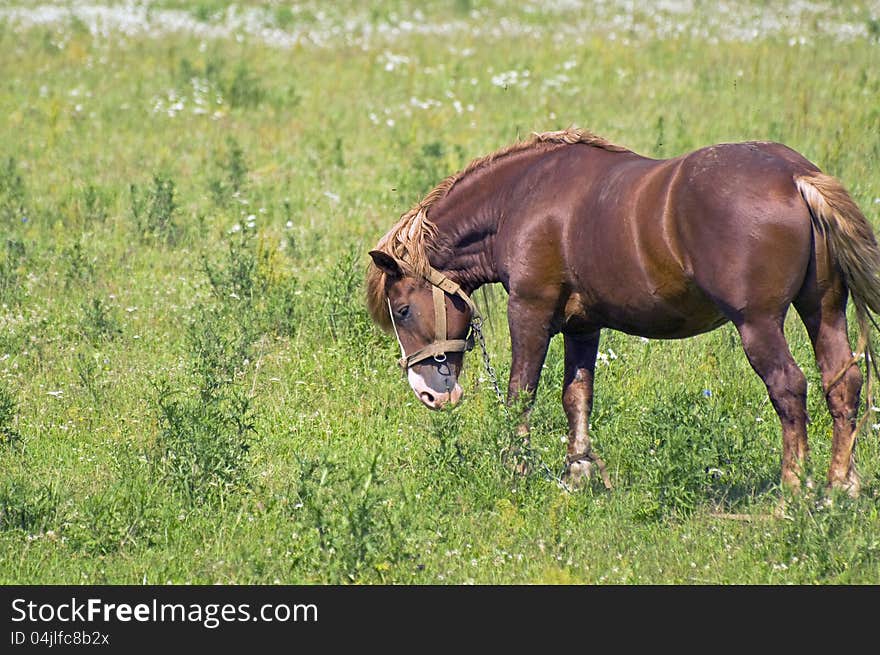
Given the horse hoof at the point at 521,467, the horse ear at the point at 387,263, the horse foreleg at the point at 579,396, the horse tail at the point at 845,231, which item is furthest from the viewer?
the horse foreleg at the point at 579,396

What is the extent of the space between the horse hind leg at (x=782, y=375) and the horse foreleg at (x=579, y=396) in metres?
1.30

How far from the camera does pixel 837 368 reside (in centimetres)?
557

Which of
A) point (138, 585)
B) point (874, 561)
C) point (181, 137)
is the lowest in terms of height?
point (181, 137)

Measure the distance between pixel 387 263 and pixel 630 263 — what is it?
4.85 feet

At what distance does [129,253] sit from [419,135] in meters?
4.26

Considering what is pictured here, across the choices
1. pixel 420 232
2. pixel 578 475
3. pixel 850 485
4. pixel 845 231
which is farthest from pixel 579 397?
pixel 845 231

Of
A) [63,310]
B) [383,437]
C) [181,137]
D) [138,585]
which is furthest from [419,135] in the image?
[138,585]

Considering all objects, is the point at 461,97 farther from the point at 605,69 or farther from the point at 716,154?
the point at 716,154

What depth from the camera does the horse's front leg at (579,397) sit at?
257 inches

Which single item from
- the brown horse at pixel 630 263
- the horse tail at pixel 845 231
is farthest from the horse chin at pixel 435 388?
the horse tail at pixel 845 231

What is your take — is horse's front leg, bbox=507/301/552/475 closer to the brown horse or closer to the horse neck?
the brown horse

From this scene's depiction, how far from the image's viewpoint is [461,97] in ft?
47.8

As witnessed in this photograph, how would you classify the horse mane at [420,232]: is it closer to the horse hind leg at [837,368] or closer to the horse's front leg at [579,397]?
the horse's front leg at [579,397]

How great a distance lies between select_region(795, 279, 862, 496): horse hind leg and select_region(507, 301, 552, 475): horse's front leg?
1376 millimetres
